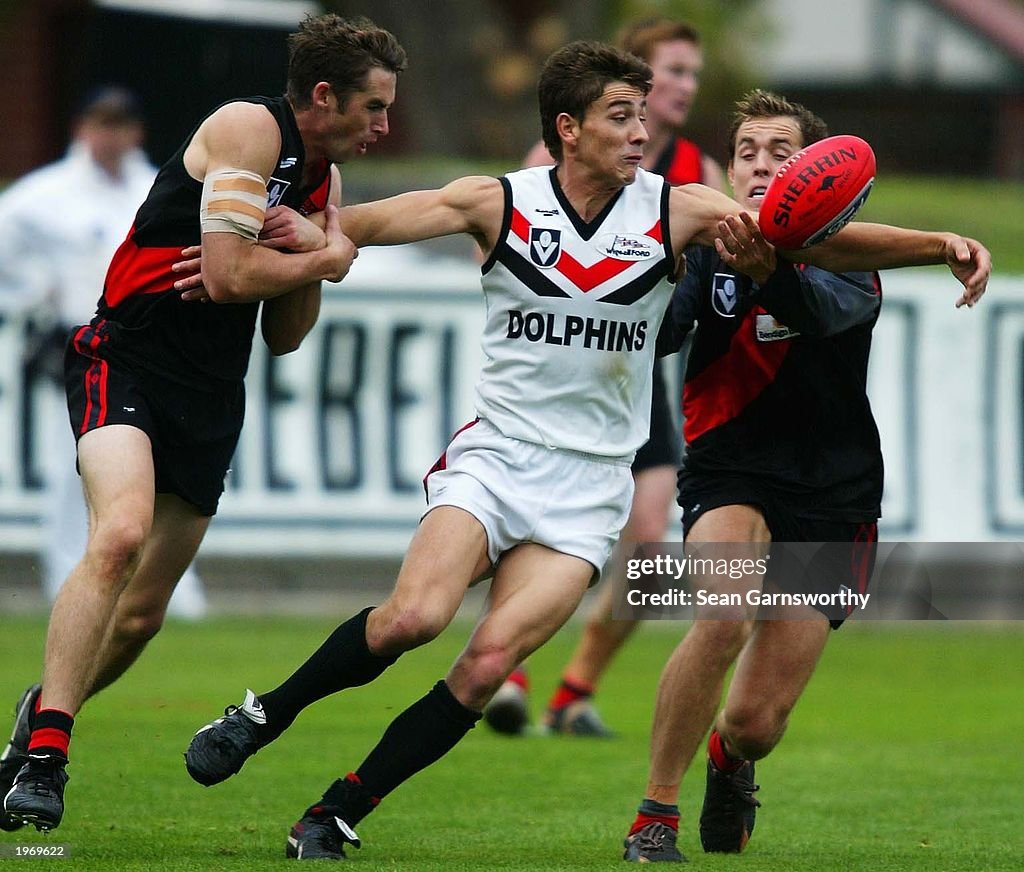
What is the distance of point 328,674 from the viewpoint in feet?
18.8

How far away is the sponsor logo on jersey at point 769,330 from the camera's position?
6125 mm

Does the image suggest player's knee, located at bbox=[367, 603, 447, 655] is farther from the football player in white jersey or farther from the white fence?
the white fence

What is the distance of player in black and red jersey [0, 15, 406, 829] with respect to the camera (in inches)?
223

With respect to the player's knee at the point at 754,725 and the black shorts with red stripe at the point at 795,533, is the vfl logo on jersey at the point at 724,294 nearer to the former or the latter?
the black shorts with red stripe at the point at 795,533

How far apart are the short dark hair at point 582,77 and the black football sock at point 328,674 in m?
1.60

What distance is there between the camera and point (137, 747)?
8.03 m

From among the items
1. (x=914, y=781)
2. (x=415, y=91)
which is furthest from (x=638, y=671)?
(x=415, y=91)

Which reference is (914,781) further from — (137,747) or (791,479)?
(137,747)

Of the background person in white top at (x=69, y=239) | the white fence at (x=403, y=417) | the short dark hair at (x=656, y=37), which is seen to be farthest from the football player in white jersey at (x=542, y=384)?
the white fence at (x=403, y=417)

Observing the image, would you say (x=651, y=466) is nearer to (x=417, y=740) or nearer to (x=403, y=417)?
(x=417, y=740)

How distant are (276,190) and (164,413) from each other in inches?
30.4

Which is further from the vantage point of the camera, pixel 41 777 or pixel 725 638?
pixel 725 638

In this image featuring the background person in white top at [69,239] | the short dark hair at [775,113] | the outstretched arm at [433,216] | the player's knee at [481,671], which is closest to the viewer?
the player's knee at [481,671]

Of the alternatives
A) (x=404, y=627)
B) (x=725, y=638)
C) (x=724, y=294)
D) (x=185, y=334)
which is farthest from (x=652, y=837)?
(x=185, y=334)
